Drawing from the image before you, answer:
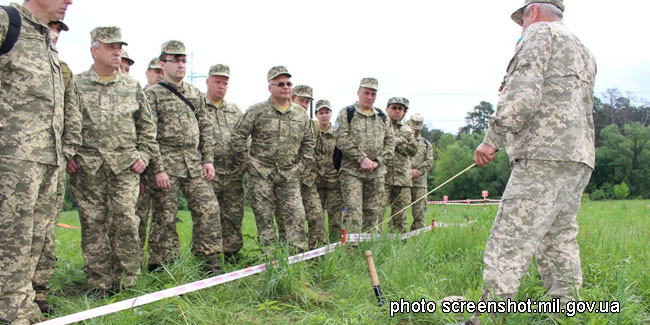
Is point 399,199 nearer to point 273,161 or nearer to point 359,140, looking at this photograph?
point 359,140

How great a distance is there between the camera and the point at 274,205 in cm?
582

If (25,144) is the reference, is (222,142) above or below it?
above

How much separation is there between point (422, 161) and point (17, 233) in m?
7.02

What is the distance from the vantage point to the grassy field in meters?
3.51

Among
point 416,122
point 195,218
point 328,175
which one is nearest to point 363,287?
point 195,218

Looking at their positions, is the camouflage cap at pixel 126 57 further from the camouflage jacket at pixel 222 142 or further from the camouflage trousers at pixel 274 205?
the camouflage trousers at pixel 274 205

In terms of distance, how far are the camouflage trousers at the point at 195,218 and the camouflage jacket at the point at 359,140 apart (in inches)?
79.0

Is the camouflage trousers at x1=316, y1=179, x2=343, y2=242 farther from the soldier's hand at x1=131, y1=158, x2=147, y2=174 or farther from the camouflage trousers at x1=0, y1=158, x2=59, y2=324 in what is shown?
the camouflage trousers at x1=0, y1=158, x2=59, y2=324

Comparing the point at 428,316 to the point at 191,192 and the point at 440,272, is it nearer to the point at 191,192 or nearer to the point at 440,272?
the point at 440,272

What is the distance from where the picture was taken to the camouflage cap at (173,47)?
17.2 ft

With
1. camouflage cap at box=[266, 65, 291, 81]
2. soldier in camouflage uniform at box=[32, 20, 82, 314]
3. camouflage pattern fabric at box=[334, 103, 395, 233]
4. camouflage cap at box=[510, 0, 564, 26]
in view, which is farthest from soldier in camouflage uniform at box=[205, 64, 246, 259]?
camouflage cap at box=[510, 0, 564, 26]

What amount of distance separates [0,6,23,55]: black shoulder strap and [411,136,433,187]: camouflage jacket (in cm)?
666

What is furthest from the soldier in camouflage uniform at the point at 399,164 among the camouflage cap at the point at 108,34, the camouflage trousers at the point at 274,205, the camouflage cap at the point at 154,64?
the camouflage cap at the point at 108,34

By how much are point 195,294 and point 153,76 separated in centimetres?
371
